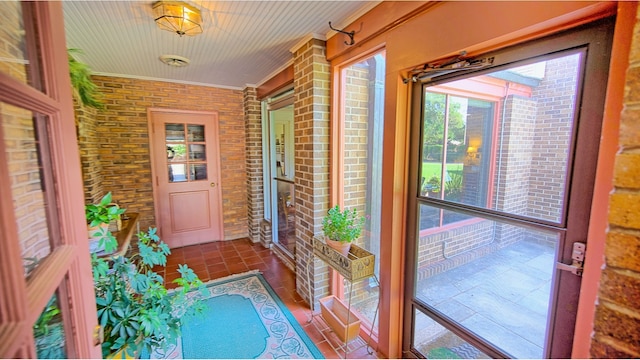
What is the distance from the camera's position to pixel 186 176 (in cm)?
388

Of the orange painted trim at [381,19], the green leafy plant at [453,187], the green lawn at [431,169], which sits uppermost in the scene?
the orange painted trim at [381,19]

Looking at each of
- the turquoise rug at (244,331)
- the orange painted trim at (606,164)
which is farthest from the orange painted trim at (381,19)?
the turquoise rug at (244,331)

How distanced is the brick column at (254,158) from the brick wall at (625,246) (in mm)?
3614

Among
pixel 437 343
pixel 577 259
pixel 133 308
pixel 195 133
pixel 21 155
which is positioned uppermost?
pixel 195 133

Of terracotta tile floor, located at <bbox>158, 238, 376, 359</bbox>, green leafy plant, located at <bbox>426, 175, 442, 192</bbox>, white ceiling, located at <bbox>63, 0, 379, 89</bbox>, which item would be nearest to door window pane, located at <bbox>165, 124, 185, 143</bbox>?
white ceiling, located at <bbox>63, 0, 379, 89</bbox>

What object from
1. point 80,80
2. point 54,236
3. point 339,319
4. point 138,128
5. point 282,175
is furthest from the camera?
point 282,175

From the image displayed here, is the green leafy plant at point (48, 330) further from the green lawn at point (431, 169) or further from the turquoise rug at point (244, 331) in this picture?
the green lawn at point (431, 169)

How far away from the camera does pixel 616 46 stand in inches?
30.5

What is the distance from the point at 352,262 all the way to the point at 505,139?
3.66 feet

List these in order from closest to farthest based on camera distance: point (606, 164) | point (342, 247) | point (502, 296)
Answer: point (606, 164)
point (502, 296)
point (342, 247)

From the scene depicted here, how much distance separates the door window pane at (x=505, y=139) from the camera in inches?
42.3

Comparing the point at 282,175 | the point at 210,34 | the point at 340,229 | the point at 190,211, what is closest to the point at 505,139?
the point at 340,229

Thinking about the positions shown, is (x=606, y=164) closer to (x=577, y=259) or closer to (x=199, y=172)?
(x=577, y=259)

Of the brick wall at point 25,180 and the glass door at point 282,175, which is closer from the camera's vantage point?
the brick wall at point 25,180
